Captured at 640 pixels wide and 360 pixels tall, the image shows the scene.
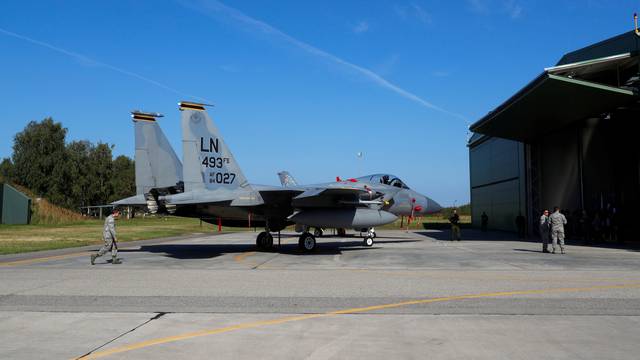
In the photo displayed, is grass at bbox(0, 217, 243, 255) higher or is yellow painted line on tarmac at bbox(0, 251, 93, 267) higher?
grass at bbox(0, 217, 243, 255)

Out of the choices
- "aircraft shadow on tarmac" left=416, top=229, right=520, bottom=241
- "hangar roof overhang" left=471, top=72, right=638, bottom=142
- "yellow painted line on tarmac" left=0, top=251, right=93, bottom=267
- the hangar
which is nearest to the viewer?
"yellow painted line on tarmac" left=0, top=251, right=93, bottom=267

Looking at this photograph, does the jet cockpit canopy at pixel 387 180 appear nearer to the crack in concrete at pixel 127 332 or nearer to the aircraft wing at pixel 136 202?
the aircraft wing at pixel 136 202

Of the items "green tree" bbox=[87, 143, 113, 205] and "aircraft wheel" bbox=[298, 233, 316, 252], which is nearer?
"aircraft wheel" bbox=[298, 233, 316, 252]

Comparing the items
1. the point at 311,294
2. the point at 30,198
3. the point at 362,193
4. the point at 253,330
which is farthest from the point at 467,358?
the point at 30,198

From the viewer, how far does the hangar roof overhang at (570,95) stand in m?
22.0

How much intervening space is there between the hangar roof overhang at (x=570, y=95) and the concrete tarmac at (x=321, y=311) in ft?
35.2

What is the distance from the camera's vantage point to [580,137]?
3019 centimetres

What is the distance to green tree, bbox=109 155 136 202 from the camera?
275 feet

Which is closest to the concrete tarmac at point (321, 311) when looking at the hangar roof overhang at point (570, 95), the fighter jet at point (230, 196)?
the fighter jet at point (230, 196)

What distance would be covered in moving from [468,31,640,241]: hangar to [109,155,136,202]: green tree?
2679 inches

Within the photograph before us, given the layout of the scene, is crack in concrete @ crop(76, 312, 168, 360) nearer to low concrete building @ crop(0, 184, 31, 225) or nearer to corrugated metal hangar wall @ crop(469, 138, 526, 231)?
corrugated metal hangar wall @ crop(469, 138, 526, 231)

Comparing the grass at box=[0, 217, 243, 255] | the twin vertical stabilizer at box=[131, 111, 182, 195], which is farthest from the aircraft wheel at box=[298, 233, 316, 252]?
the grass at box=[0, 217, 243, 255]

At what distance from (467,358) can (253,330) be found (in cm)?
274

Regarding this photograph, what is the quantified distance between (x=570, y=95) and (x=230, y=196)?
54.4ft
